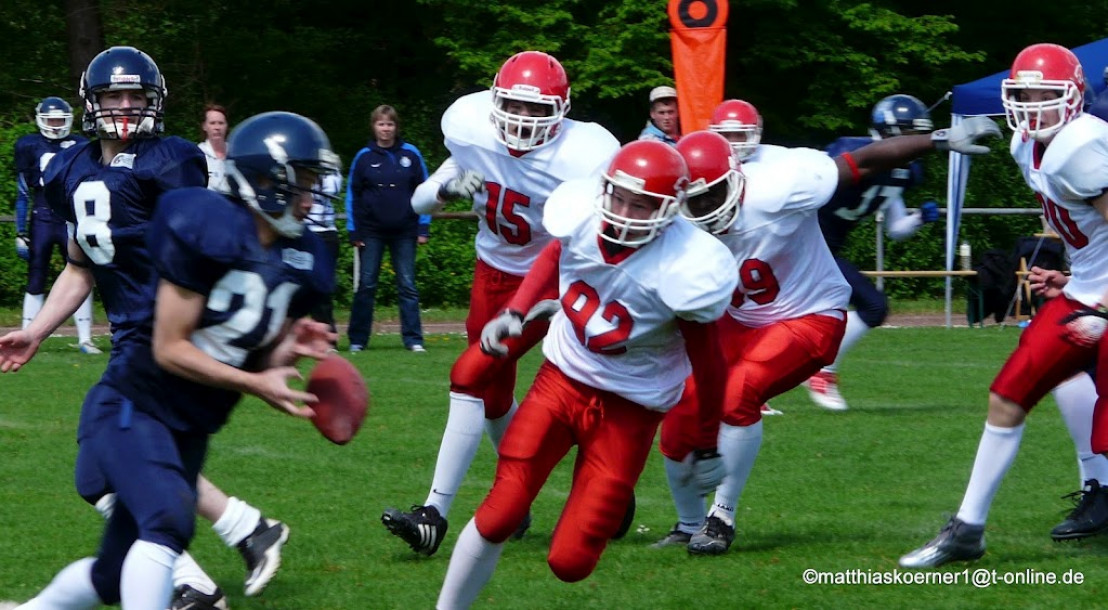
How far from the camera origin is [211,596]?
185 inches

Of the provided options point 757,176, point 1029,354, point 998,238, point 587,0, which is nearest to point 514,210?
point 757,176

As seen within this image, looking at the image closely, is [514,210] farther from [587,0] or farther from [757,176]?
[587,0]

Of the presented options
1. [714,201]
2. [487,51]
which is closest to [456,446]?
[714,201]

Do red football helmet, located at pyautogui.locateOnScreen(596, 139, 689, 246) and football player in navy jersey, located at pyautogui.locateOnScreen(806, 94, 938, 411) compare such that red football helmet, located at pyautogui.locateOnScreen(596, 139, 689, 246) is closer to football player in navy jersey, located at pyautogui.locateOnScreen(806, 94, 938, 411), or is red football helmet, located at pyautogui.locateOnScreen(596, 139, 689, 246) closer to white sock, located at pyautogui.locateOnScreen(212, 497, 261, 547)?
white sock, located at pyautogui.locateOnScreen(212, 497, 261, 547)

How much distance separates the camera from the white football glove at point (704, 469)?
15.9 feet

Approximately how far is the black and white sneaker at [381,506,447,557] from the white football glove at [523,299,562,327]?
3.98ft

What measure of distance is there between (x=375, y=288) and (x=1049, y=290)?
692 cm

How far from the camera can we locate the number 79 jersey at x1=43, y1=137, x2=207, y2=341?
506cm

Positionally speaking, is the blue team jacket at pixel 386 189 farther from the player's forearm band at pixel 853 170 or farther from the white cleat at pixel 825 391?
the player's forearm band at pixel 853 170

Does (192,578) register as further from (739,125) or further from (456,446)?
(739,125)

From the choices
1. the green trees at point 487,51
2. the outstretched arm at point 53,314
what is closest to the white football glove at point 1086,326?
the outstretched arm at point 53,314

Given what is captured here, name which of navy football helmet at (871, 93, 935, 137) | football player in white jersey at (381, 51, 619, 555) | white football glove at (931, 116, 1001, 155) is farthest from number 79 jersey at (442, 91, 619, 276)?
navy football helmet at (871, 93, 935, 137)

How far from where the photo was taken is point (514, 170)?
19.6 feet

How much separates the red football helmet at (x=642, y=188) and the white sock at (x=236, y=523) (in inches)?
58.0
